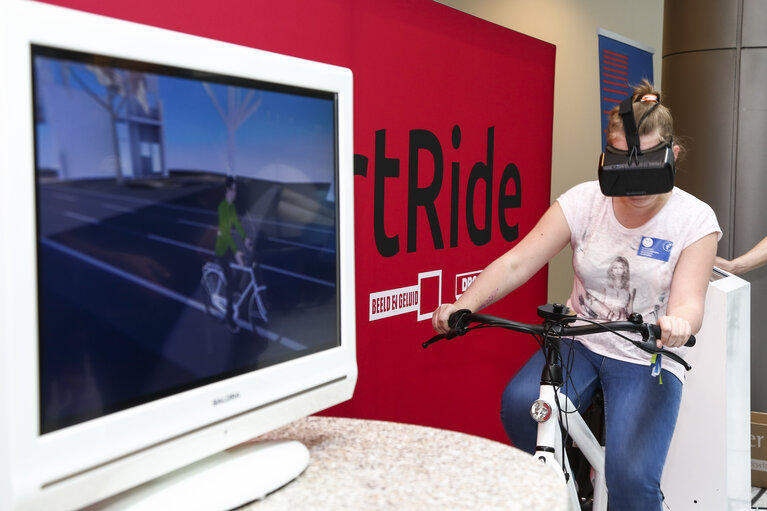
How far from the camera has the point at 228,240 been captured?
1040mm

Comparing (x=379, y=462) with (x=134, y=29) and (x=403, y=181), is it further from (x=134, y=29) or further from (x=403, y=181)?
(x=403, y=181)

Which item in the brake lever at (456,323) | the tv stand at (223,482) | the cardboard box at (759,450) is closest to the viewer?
the tv stand at (223,482)

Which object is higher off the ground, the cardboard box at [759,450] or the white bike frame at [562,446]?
the white bike frame at [562,446]

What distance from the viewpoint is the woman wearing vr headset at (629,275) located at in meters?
1.90

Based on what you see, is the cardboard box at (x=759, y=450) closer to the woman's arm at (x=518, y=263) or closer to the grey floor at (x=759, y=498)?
the grey floor at (x=759, y=498)

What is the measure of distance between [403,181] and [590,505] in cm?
136

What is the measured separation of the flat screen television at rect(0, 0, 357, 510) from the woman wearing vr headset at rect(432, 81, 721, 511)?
0.77 m

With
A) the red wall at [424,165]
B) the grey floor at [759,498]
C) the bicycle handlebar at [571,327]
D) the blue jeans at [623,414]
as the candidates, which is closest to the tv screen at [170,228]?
the bicycle handlebar at [571,327]

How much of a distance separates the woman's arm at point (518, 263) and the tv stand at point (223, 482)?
100 centimetres

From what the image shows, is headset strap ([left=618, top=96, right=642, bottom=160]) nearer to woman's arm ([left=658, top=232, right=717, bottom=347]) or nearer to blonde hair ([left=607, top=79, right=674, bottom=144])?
blonde hair ([left=607, top=79, right=674, bottom=144])

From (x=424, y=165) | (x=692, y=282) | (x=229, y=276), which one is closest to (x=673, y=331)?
(x=692, y=282)

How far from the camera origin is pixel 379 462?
3.83ft

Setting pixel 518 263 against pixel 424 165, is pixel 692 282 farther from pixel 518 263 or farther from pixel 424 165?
pixel 424 165

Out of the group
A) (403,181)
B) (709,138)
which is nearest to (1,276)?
(403,181)
